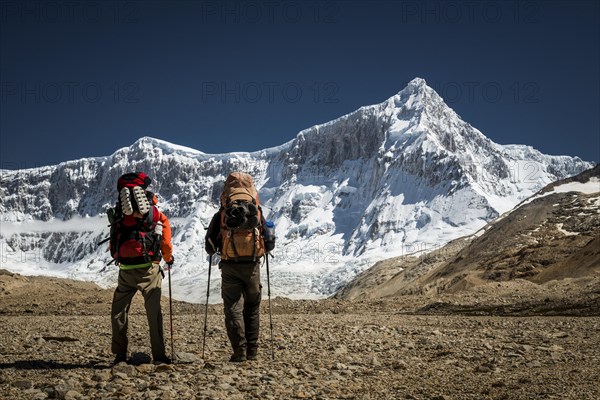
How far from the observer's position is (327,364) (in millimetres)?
8133

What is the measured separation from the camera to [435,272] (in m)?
73.2

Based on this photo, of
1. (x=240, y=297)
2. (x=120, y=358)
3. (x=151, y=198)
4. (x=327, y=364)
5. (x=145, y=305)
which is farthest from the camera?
(x=240, y=297)

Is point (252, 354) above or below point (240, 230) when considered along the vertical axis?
below

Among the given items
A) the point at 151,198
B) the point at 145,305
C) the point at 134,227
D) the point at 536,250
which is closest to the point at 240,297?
the point at 145,305

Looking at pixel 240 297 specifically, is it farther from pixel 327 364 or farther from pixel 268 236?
pixel 327 364

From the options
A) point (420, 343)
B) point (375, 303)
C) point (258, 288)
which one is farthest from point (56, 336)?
point (375, 303)

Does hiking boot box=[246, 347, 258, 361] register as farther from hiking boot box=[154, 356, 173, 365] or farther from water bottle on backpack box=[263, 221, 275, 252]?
water bottle on backpack box=[263, 221, 275, 252]

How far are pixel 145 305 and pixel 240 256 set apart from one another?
5.19ft

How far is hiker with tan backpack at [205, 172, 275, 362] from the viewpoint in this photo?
887 cm

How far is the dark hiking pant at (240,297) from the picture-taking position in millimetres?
8961

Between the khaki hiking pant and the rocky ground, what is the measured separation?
0.83 ft

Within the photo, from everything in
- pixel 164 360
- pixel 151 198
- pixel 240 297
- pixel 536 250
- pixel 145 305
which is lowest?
pixel 164 360

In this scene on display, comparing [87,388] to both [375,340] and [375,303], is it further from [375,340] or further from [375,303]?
[375,303]

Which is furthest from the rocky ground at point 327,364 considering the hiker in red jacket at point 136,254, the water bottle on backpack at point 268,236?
the water bottle on backpack at point 268,236
